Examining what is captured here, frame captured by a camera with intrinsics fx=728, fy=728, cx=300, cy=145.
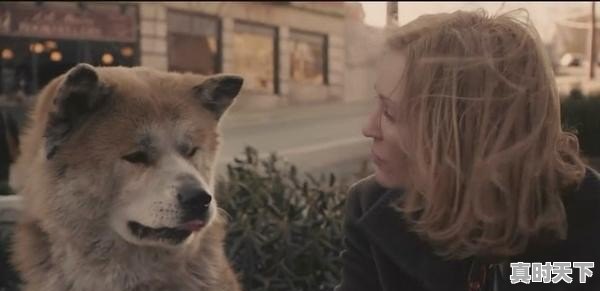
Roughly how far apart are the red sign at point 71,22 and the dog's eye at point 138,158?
15.9m

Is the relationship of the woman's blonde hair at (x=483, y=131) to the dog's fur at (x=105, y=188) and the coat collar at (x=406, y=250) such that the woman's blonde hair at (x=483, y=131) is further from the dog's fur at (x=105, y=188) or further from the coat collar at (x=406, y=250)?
the dog's fur at (x=105, y=188)

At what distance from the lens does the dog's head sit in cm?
235

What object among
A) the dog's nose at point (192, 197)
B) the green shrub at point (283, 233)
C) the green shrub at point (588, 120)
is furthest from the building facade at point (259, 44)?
the dog's nose at point (192, 197)

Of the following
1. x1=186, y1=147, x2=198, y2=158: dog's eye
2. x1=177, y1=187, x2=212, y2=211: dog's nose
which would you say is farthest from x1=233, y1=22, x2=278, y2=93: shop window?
x1=177, y1=187, x2=212, y2=211: dog's nose

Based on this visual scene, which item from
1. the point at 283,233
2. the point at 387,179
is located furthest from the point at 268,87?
the point at 387,179

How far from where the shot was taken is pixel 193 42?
67.9ft

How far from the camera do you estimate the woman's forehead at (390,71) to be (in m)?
2.00

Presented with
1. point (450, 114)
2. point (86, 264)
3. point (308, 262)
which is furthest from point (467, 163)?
point (308, 262)

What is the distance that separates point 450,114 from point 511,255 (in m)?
0.45

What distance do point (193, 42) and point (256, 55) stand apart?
2.55 meters

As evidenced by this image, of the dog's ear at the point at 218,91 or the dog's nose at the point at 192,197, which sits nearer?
the dog's nose at the point at 192,197

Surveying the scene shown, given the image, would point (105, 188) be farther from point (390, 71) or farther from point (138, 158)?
point (390, 71)

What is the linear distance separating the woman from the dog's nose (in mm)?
597

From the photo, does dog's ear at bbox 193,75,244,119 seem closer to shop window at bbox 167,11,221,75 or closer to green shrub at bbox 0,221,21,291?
green shrub at bbox 0,221,21,291
